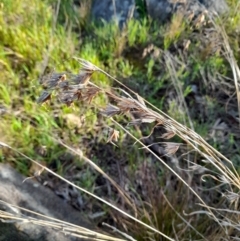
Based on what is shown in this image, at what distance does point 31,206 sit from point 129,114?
525 mm

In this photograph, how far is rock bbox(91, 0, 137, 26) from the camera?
9.52 ft

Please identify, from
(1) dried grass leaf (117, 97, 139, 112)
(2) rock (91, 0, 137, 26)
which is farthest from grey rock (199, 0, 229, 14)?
(1) dried grass leaf (117, 97, 139, 112)

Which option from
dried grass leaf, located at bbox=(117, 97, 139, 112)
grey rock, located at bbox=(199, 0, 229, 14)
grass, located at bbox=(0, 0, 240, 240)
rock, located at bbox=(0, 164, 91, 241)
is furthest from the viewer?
grey rock, located at bbox=(199, 0, 229, 14)

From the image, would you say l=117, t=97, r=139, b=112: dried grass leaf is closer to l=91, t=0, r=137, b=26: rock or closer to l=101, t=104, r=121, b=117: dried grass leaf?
l=101, t=104, r=121, b=117: dried grass leaf

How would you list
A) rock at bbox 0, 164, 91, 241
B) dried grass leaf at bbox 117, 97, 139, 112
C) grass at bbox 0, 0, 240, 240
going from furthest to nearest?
grass at bbox 0, 0, 240, 240
rock at bbox 0, 164, 91, 241
dried grass leaf at bbox 117, 97, 139, 112

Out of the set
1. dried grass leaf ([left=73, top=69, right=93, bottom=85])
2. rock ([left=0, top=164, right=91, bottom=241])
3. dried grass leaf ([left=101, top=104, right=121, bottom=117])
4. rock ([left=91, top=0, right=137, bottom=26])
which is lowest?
Answer: rock ([left=0, top=164, right=91, bottom=241])

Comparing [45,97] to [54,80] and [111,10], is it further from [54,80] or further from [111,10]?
[111,10]

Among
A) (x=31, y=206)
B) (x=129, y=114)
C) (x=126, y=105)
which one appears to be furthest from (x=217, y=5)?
(x=126, y=105)

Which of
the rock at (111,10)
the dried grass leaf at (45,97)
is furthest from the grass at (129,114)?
the dried grass leaf at (45,97)

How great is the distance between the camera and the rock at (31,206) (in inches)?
76.1

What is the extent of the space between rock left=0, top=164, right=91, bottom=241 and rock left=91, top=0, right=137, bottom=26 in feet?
3.77

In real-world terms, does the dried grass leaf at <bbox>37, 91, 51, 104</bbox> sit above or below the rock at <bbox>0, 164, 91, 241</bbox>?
above

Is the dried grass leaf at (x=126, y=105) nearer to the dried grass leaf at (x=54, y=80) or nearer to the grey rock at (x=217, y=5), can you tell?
the dried grass leaf at (x=54, y=80)

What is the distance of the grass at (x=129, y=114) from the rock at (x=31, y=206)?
0.33 feet
